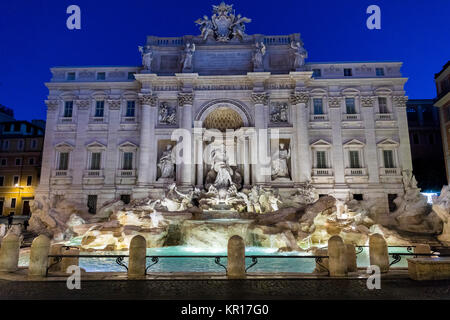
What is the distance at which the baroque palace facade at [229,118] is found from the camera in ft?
77.0

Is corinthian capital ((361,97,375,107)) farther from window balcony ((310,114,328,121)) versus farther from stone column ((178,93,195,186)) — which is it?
stone column ((178,93,195,186))

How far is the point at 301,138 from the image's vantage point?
23.4 m

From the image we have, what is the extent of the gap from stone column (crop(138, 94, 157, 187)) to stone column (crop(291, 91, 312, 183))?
12.1m

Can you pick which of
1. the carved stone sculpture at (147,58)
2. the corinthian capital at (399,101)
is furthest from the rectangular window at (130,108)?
the corinthian capital at (399,101)

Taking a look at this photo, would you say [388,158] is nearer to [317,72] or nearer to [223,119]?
[317,72]

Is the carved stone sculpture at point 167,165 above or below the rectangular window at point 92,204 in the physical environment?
above

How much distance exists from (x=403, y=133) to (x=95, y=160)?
27136 millimetres

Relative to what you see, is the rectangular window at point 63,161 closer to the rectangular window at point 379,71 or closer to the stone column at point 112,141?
the stone column at point 112,141

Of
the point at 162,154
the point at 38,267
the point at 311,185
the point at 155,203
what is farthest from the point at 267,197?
the point at 38,267

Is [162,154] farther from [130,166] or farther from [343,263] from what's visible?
[343,263]

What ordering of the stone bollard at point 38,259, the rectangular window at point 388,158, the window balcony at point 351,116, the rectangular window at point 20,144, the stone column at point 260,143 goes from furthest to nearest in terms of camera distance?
1. the rectangular window at point 20,144
2. the window balcony at point 351,116
3. the rectangular window at point 388,158
4. the stone column at point 260,143
5. the stone bollard at point 38,259

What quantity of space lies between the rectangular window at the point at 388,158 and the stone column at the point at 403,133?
2.01 ft

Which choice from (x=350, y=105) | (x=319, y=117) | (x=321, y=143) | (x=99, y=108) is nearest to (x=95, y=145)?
(x=99, y=108)

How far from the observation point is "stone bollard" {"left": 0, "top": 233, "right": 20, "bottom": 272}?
749cm
